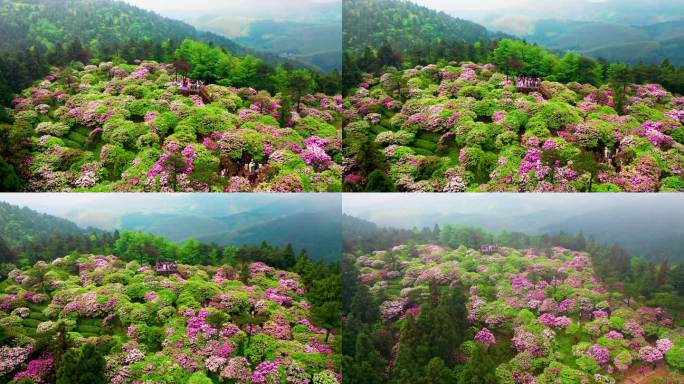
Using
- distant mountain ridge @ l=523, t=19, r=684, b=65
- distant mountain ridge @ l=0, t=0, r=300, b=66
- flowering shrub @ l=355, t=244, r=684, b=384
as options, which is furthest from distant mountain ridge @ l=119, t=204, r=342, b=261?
distant mountain ridge @ l=523, t=19, r=684, b=65

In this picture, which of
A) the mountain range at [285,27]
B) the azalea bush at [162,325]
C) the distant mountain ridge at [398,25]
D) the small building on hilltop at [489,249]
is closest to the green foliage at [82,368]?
the azalea bush at [162,325]

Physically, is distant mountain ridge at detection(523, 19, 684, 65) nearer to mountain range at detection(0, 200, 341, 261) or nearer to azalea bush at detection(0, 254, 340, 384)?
mountain range at detection(0, 200, 341, 261)

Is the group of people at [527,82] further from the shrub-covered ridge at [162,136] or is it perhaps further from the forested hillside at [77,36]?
the forested hillside at [77,36]

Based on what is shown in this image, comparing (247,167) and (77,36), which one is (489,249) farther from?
(77,36)

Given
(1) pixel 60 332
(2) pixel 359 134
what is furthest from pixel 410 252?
(1) pixel 60 332

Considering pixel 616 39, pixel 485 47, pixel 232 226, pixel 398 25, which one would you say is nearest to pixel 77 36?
pixel 232 226

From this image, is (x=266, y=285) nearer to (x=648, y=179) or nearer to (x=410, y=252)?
(x=410, y=252)
